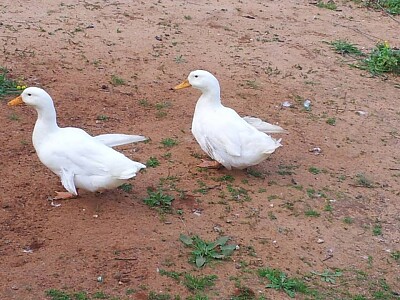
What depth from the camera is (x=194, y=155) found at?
5.96 meters

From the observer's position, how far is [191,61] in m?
7.87

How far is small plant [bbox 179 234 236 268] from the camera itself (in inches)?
177

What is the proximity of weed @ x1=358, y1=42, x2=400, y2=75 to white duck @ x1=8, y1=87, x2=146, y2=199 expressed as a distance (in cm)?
472

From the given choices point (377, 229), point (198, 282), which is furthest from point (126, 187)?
point (377, 229)

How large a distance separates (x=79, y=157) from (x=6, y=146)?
3.92ft

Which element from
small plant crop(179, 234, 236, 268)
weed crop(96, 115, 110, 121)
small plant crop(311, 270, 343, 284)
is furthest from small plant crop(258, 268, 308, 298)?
weed crop(96, 115, 110, 121)

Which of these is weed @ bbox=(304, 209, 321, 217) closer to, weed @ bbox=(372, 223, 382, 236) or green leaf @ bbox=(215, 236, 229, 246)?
weed @ bbox=(372, 223, 382, 236)

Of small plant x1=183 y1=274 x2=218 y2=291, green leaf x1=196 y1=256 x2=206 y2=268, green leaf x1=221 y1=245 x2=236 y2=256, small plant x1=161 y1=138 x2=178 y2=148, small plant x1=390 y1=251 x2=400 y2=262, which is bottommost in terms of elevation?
small plant x1=161 y1=138 x2=178 y2=148

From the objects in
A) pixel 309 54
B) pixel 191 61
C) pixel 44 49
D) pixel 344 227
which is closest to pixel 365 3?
pixel 309 54

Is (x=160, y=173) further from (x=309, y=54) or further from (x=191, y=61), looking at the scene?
(x=309, y=54)

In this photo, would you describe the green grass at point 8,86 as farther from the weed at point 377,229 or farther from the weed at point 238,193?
the weed at point 377,229

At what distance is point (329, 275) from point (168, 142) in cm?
214

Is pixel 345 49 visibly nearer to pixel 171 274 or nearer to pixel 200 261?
pixel 200 261

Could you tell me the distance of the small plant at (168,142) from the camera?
6043 millimetres
